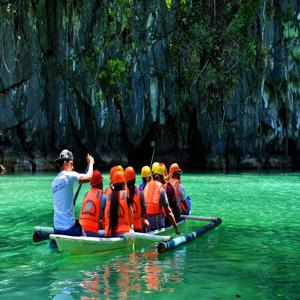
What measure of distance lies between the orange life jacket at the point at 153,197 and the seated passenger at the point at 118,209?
36.7 inches

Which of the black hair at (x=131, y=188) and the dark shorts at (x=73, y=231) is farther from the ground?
the black hair at (x=131, y=188)

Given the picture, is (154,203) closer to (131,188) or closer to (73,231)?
(131,188)

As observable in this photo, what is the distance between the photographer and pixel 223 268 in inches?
256

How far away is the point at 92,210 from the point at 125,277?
166 cm

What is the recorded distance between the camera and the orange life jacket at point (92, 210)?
742 cm

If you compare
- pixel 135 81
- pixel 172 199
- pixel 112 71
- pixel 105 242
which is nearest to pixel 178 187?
pixel 172 199

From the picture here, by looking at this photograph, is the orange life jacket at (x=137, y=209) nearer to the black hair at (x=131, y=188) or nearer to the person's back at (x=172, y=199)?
the black hair at (x=131, y=188)

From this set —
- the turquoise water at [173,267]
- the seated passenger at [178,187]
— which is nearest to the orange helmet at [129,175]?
the turquoise water at [173,267]

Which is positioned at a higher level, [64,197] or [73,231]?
[64,197]

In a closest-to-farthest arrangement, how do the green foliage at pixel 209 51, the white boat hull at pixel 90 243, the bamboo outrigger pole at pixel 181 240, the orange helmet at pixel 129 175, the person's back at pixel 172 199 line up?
the white boat hull at pixel 90 243 → the bamboo outrigger pole at pixel 181 240 → the orange helmet at pixel 129 175 → the person's back at pixel 172 199 → the green foliage at pixel 209 51

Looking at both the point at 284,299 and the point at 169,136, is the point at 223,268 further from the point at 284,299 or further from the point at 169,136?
the point at 169,136

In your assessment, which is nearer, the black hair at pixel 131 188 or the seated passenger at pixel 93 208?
the seated passenger at pixel 93 208

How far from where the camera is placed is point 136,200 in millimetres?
7914

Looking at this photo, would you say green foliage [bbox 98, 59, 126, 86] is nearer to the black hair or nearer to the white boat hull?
the black hair
